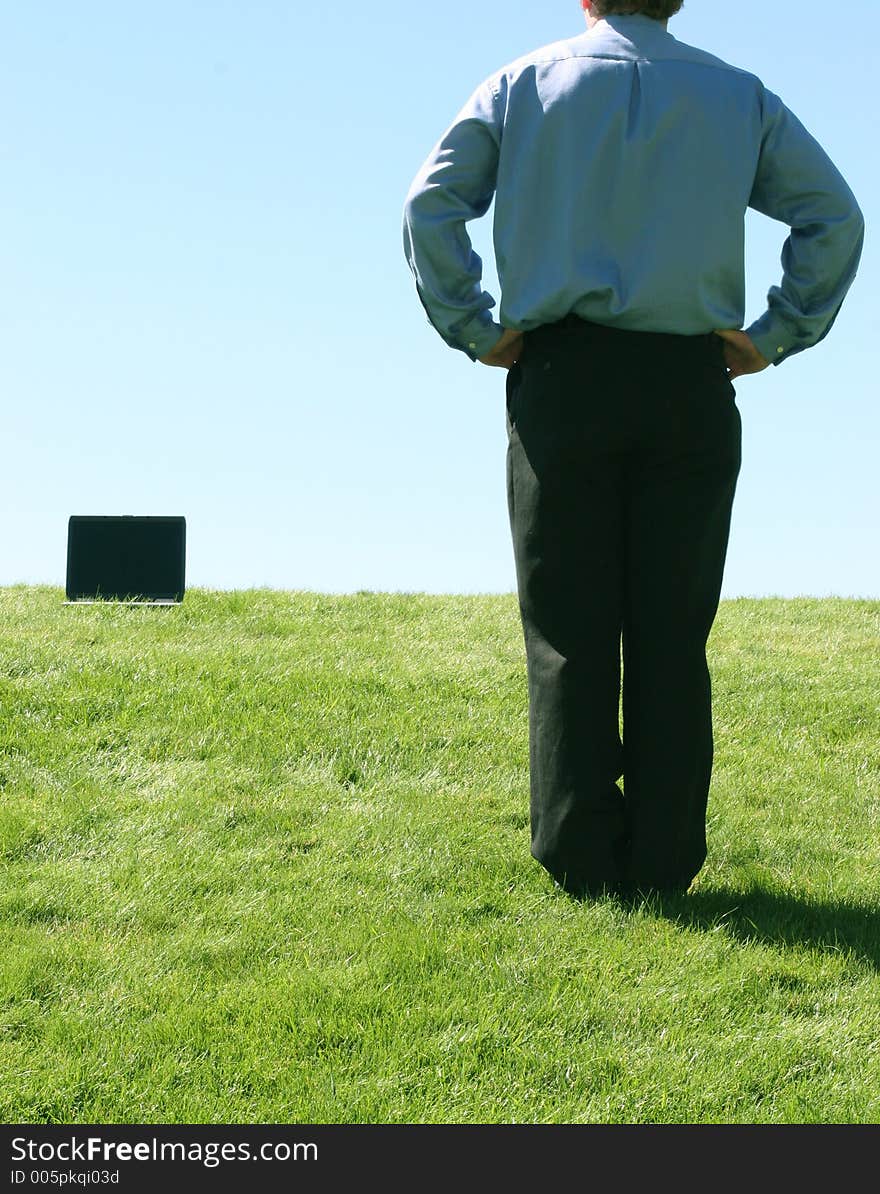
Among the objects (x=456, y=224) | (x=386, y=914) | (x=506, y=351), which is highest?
(x=456, y=224)

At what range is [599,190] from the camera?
3.79 meters

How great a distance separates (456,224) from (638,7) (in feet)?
3.01

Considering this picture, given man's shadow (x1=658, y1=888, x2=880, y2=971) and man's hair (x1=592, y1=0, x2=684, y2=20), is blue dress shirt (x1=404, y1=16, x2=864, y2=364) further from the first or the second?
man's shadow (x1=658, y1=888, x2=880, y2=971)

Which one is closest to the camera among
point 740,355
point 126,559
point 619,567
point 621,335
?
point 621,335

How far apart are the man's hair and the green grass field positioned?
2742 mm

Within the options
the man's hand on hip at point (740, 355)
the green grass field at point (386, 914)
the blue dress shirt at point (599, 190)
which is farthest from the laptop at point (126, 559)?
the man's hand on hip at point (740, 355)

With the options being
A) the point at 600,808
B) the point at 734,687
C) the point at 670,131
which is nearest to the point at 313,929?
the point at 600,808

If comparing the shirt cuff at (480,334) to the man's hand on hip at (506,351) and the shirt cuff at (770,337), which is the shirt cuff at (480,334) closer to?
the man's hand on hip at (506,351)

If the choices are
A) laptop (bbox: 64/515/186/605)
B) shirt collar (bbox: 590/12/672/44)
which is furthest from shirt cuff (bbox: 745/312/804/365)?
laptop (bbox: 64/515/186/605)

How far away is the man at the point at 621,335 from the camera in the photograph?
12.4ft

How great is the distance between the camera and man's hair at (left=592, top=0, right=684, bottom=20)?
13.2 feet

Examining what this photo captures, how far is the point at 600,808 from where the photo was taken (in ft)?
13.1

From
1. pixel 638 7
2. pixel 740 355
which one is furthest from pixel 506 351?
pixel 638 7

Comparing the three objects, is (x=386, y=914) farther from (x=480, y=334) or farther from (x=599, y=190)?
(x=599, y=190)
